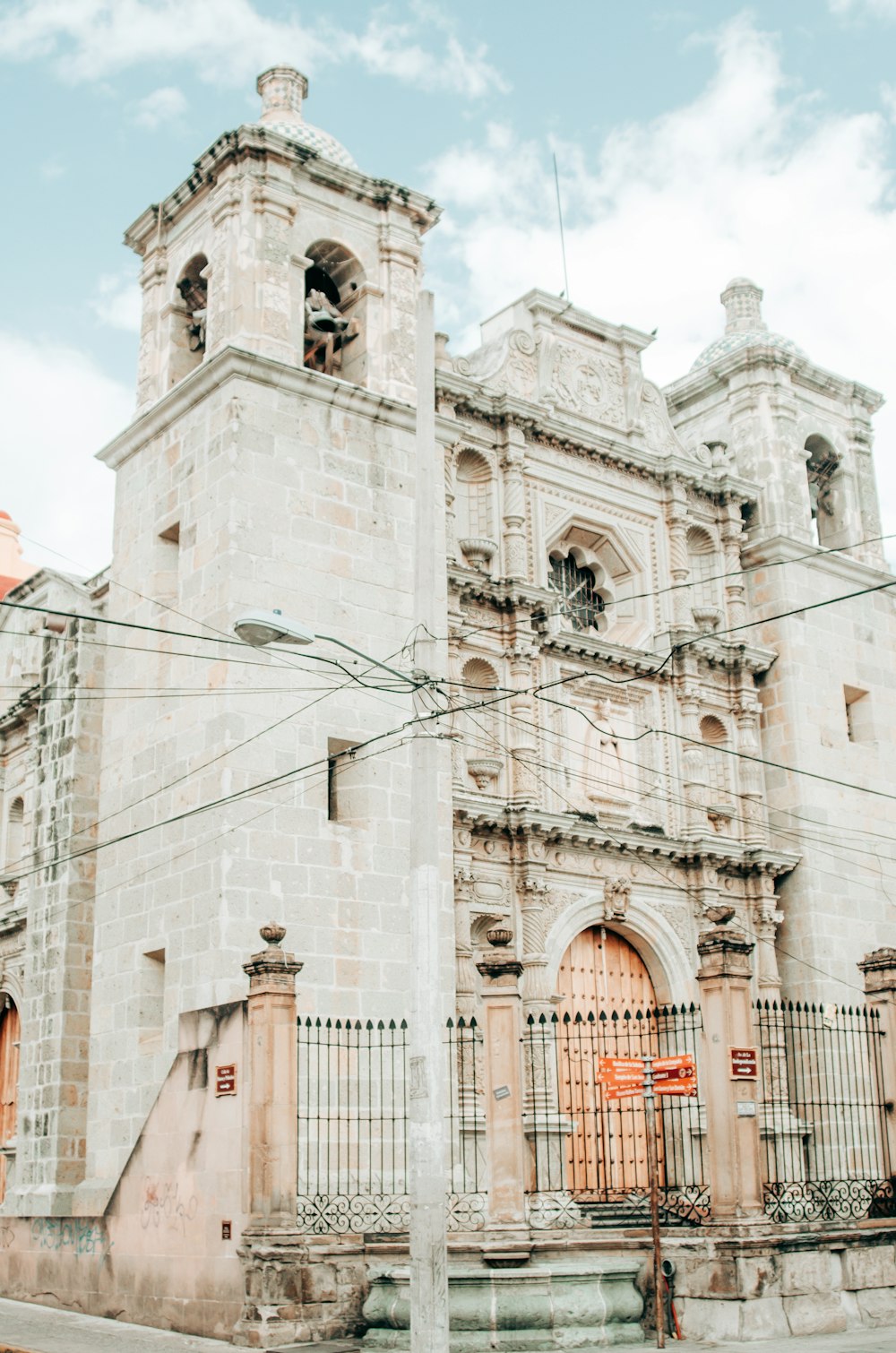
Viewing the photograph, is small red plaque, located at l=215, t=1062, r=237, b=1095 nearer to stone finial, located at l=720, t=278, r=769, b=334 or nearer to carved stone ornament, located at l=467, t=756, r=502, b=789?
carved stone ornament, located at l=467, t=756, r=502, b=789

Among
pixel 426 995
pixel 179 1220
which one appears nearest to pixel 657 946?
pixel 179 1220

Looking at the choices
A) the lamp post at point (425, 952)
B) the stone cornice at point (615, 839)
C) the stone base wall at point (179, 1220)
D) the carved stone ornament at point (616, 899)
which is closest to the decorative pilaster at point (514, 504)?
the stone cornice at point (615, 839)

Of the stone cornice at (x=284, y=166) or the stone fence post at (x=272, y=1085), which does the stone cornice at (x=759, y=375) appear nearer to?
the stone cornice at (x=284, y=166)

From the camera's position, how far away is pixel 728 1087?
43.8 ft

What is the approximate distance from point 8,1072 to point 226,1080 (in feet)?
26.4

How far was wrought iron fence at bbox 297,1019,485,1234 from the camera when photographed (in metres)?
14.5

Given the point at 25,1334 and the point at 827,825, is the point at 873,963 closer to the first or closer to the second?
the point at 827,825

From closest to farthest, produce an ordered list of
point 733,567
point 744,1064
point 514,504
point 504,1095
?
point 504,1095, point 744,1064, point 514,504, point 733,567

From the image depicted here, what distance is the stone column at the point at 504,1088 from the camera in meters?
13.1

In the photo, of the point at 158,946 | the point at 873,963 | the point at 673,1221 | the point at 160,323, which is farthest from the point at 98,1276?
the point at 160,323

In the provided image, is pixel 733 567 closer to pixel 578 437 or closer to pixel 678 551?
pixel 678 551

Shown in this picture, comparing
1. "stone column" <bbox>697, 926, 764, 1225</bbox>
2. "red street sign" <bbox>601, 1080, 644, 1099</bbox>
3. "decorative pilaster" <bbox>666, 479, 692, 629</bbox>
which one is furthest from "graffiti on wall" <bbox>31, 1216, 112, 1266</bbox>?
"decorative pilaster" <bbox>666, 479, 692, 629</bbox>

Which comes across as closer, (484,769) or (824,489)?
(484,769)

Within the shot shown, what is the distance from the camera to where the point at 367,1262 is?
523 inches
